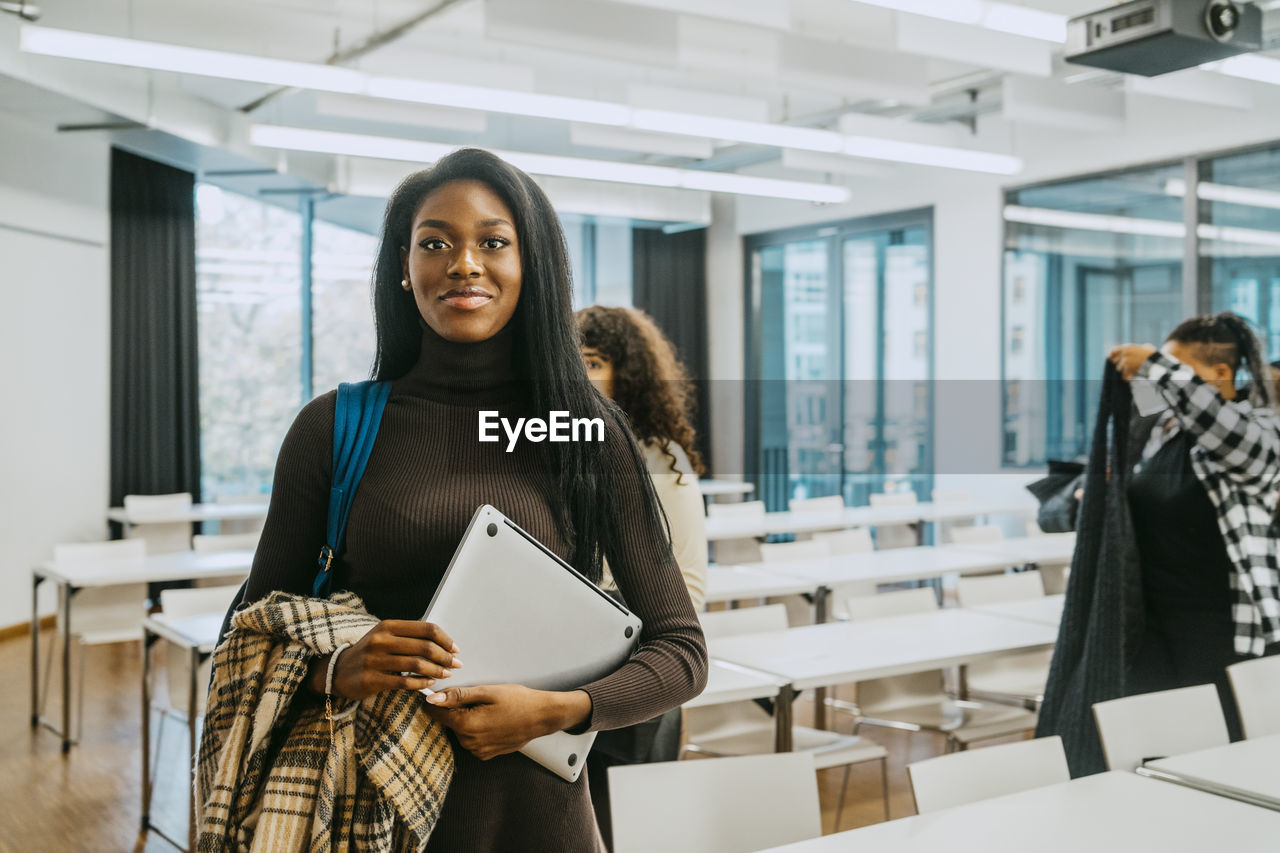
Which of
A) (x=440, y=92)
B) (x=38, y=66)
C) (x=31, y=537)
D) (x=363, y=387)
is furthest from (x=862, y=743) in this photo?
(x=31, y=537)

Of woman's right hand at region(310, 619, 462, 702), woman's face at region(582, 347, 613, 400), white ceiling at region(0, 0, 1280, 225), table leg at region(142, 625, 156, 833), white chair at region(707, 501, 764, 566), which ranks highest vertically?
white ceiling at region(0, 0, 1280, 225)

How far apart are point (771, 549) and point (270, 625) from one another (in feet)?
13.3

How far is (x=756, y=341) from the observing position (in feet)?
33.9

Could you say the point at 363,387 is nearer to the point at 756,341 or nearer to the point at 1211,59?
the point at 1211,59

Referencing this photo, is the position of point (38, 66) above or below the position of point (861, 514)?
above

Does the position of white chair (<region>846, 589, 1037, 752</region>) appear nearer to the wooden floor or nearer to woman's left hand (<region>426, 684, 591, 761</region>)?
the wooden floor

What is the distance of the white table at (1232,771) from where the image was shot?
203cm

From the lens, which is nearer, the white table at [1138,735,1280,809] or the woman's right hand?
the woman's right hand

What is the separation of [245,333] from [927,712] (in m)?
6.70

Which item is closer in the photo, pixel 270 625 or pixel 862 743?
pixel 270 625

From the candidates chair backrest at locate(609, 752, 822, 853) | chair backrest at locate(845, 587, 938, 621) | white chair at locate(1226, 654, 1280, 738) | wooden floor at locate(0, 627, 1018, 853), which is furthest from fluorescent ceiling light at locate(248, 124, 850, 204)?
white chair at locate(1226, 654, 1280, 738)

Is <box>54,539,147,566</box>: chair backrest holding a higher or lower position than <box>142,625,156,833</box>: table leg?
higher

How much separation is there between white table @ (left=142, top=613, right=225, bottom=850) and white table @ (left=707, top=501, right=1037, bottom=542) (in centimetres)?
284

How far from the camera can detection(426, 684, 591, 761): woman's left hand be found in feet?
3.49
